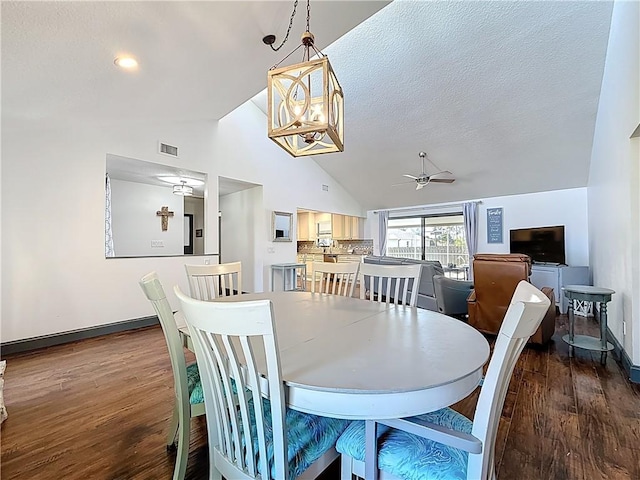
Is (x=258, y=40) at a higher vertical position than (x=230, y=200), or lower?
higher

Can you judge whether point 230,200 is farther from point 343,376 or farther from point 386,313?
point 343,376

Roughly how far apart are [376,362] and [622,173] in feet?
11.1

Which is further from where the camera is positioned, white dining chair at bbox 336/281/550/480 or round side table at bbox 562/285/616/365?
round side table at bbox 562/285/616/365

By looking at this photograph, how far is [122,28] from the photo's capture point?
7.54ft

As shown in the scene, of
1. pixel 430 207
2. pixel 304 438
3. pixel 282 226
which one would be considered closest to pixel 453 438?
pixel 304 438

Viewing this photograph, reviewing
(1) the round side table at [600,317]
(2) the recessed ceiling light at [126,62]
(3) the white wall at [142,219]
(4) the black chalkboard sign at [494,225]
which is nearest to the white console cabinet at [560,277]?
(4) the black chalkboard sign at [494,225]

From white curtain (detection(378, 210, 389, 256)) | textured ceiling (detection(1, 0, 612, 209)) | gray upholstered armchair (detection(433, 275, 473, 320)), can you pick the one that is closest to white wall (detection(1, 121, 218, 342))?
textured ceiling (detection(1, 0, 612, 209))

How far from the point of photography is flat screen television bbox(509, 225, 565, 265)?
5715 mm

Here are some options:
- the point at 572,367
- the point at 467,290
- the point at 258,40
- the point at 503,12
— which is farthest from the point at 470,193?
the point at 258,40

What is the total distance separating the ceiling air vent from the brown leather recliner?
14.3 ft

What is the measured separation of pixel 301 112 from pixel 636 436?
2677 mm

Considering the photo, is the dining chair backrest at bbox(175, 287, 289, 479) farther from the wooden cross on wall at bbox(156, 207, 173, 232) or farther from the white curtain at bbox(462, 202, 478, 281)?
the white curtain at bbox(462, 202, 478, 281)

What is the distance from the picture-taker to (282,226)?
621 cm

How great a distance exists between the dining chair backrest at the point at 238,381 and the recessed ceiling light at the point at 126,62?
2669mm
